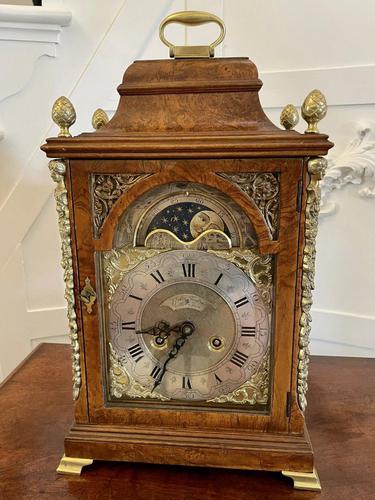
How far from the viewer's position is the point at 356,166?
945 mm

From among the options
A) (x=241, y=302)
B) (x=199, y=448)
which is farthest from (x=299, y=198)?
(x=199, y=448)

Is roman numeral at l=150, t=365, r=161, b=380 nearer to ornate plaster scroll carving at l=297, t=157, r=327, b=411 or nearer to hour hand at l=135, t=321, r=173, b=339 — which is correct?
hour hand at l=135, t=321, r=173, b=339

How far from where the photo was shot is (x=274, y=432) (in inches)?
24.6

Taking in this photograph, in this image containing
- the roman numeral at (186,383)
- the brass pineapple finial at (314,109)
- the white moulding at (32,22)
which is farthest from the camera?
the white moulding at (32,22)

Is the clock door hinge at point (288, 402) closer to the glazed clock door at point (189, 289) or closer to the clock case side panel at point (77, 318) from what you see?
the glazed clock door at point (189, 289)

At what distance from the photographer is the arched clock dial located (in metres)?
0.60

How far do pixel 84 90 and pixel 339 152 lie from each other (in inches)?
23.2

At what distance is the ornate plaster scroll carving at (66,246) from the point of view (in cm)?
56

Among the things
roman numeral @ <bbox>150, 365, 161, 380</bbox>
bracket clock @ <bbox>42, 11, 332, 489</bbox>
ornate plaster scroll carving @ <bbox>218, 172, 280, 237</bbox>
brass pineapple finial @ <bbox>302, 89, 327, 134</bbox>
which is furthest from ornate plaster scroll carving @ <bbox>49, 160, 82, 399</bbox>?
brass pineapple finial @ <bbox>302, 89, 327, 134</bbox>

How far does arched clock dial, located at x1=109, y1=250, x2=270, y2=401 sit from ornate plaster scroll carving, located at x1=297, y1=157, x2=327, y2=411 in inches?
2.0

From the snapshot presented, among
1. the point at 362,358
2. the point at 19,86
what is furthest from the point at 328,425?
the point at 19,86

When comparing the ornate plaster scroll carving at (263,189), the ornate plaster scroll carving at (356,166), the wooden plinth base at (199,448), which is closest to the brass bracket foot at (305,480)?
the wooden plinth base at (199,448)

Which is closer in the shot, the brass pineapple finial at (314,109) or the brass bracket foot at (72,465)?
the brass pineapple finial at (314,109)

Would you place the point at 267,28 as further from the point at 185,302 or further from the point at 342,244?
the point at 185,302
